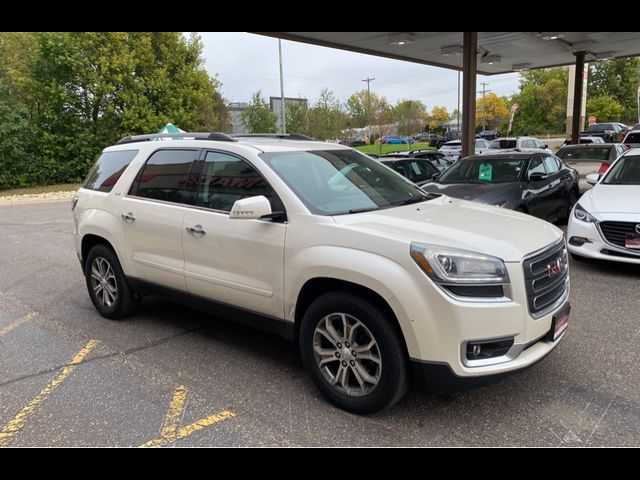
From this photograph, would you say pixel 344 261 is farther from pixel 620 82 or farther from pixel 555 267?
pixel 620 82

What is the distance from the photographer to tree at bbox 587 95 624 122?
53.9 metres

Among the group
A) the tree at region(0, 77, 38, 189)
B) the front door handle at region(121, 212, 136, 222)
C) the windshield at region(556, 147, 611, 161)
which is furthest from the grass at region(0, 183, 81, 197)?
the front door handle at region(121, 212, 136, 222)

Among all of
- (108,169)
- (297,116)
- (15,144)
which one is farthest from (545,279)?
(297,116)

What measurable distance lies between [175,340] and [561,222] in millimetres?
8180

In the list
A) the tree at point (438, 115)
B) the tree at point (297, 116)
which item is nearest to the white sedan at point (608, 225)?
the tree at point (297, 116)

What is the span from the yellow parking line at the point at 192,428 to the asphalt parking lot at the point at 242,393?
12 millimetres

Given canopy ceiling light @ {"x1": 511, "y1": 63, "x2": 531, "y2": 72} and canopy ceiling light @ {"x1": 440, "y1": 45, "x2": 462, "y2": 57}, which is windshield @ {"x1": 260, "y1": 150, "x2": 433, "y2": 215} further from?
canopy ceiling light @ {"x1": 511, "y1": 63, "x2": 531, "y2": 72}

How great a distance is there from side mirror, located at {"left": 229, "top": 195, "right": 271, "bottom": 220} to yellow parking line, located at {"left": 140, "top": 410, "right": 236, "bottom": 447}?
4.41 feet

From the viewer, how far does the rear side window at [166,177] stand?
4.46 meters

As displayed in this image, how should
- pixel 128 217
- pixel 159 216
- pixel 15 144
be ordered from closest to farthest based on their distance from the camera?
1. pixel 159 216
2. pixel 128 217
3. pixel 15 144

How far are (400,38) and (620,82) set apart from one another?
2155 inches

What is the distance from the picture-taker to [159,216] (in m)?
4.54
